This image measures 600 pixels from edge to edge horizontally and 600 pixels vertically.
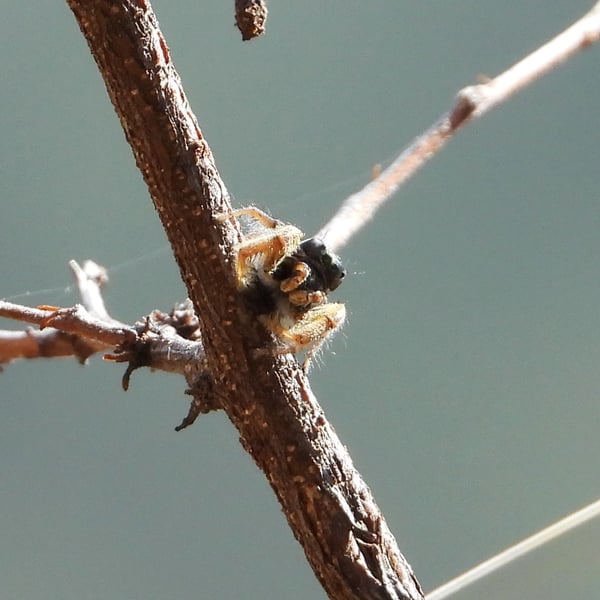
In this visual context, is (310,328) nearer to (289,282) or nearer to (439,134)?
(289,282)

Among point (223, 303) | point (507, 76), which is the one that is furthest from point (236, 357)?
point (507, 76)

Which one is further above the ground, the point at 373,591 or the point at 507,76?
the point at 507,76

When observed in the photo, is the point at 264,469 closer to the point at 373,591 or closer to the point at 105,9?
the point at 373,591

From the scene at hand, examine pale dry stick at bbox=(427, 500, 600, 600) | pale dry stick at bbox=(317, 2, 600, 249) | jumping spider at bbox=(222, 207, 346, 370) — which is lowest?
pale dry stick at bbox=(427, 500, 600, 600)

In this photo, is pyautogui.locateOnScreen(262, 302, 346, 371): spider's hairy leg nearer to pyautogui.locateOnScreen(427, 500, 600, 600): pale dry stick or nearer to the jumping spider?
the jumping spider

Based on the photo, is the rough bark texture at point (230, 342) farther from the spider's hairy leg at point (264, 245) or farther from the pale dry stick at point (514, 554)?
the pale dry stick at point (514, 554)

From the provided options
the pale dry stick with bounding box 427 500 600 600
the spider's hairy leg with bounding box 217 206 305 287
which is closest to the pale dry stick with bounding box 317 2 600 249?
the spider's hairy leg with bounding box 217 206 305 287

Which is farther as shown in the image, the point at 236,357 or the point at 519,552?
the point at 519,552
